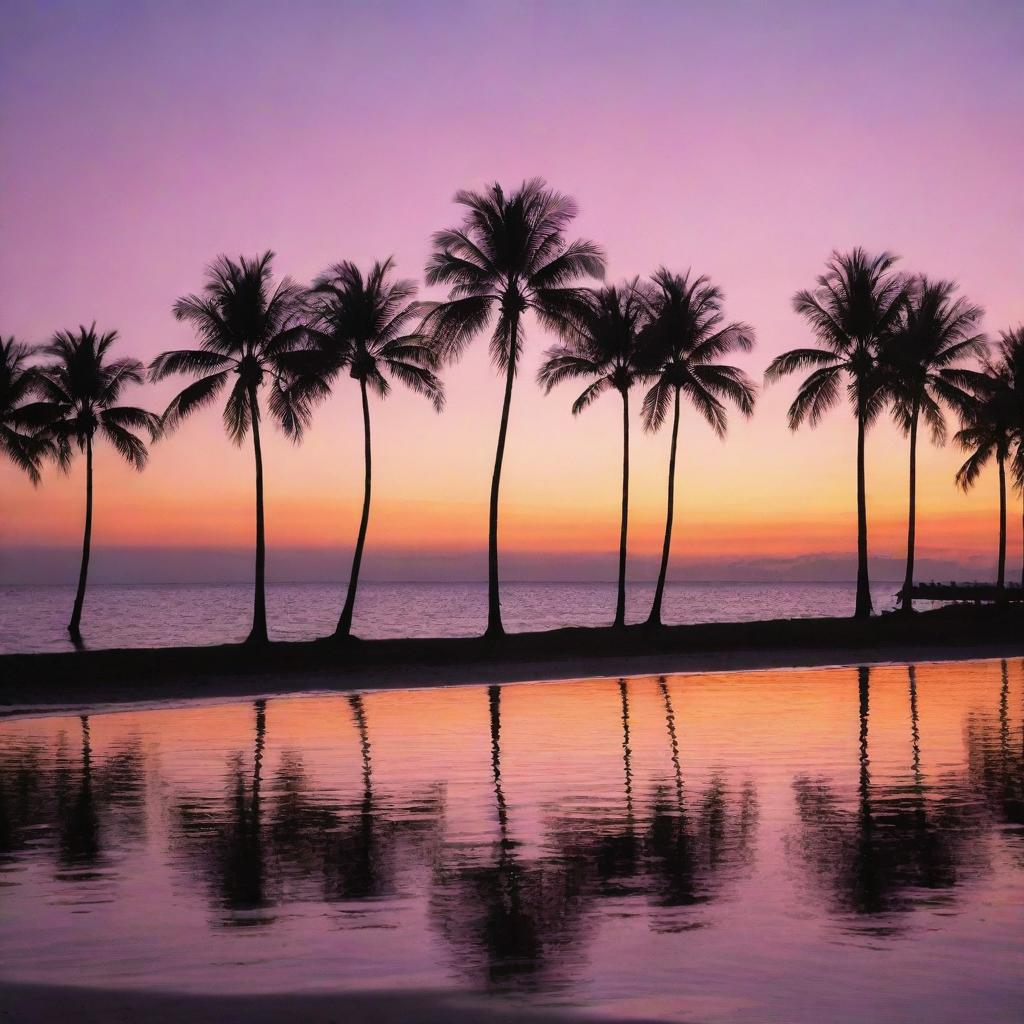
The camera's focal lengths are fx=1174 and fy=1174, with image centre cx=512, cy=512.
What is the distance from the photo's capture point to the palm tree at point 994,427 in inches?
1859

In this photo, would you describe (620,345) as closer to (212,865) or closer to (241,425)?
(241,425)

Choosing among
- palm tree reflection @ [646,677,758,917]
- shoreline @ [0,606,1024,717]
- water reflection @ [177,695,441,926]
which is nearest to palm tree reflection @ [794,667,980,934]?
palm tree reflection @ [646,677,758,917]

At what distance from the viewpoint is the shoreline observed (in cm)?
2656

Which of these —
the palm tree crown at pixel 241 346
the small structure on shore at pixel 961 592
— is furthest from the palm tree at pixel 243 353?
the small structure on shore at pixel 961 592

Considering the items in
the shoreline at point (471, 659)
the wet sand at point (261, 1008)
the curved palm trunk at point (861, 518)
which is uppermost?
the curved palm trunk at point (861, 518)

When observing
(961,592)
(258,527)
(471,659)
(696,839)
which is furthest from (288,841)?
(961,592)

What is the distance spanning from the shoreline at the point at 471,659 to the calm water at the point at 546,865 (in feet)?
27.3

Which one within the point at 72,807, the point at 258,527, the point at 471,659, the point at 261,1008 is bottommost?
the point at 471,659

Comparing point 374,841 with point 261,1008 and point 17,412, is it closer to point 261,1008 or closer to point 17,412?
point 261,1008

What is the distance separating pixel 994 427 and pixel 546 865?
52.1 meters

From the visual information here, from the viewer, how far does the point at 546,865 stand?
9.21 meters

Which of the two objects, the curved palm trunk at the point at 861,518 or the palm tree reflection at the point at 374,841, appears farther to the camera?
the curved palm trunk at the point at 861,518

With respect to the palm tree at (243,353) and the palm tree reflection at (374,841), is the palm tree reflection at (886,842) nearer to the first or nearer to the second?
the palm tree reflection at (374,841)

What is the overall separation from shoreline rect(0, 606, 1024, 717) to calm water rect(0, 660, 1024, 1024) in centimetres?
832
